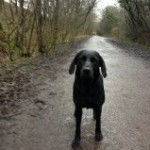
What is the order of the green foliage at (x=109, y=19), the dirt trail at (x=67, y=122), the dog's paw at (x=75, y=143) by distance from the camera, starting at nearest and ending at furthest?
the dog's paw at (x=75, y=143)
the dirt trail at (x=67, y=122)
the green foliage at (x=109, y=19)

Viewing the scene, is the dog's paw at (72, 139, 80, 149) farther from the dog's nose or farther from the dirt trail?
the dog's nose

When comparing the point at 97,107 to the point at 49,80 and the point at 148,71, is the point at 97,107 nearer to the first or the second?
the point at 49,80

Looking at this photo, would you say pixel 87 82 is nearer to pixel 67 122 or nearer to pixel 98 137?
pixel 98 137

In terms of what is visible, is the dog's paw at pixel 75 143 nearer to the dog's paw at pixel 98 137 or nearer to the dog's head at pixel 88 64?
the dog's paw at pixel 98 137

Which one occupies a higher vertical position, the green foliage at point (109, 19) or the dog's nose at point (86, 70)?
the dog's nose at point (86, 70)

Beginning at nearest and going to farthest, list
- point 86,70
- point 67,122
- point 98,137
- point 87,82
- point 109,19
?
point 86,70
point 87,82
point 98,137
point 67,122
point 109,19

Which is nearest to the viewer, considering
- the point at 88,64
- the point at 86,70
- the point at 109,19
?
the point at 86,70

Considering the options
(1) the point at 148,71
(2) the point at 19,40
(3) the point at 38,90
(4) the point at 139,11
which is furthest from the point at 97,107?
(4) the point at 139,11

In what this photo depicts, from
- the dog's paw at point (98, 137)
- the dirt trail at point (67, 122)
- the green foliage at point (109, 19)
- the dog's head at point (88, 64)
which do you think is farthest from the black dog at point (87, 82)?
the green foliage at point (109, 19)

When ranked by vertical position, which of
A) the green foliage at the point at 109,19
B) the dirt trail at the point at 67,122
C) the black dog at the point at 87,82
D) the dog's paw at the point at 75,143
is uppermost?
the black dog at the point at 87,82

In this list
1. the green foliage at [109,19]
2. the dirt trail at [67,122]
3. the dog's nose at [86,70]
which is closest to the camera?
the dog's nose at [86,70]

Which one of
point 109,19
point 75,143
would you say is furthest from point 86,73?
point 109,19

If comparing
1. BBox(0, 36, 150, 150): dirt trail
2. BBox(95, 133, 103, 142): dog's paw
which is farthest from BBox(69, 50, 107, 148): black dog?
BBox(0, 36, 150, 150): dirt trail

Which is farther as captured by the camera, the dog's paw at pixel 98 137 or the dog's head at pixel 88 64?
the dog's paw at pixel 98 137
